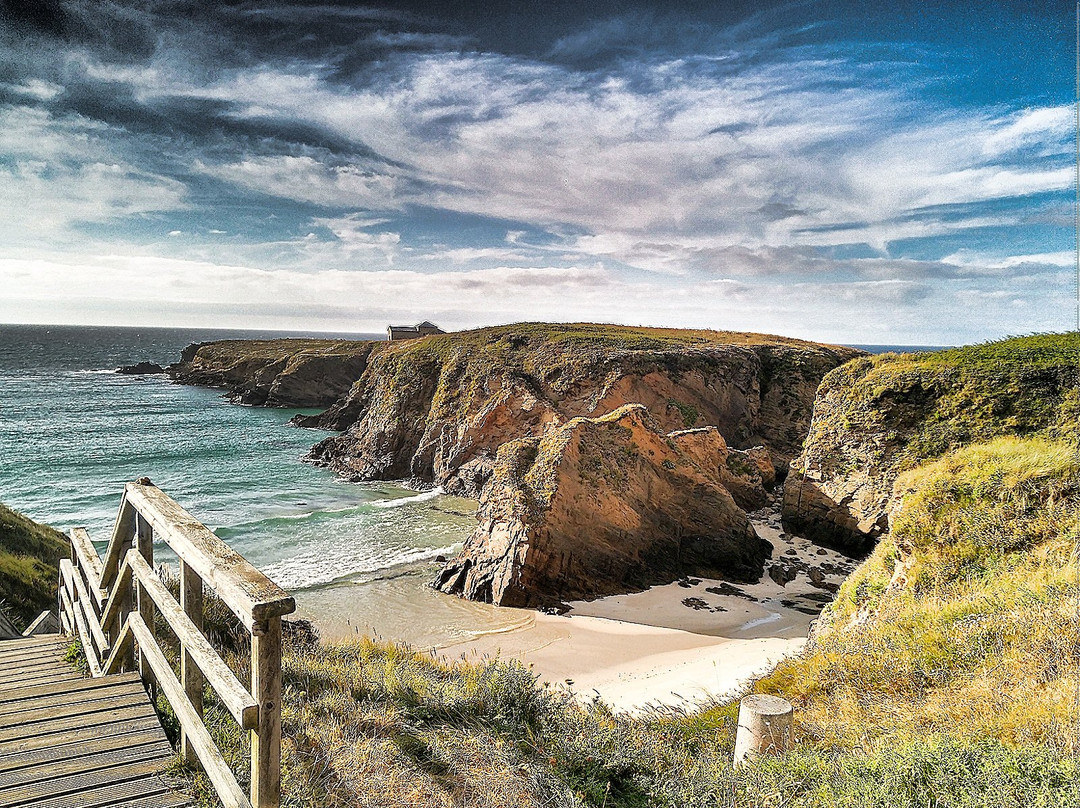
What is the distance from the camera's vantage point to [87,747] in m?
3.13

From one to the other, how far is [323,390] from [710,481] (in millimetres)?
50923

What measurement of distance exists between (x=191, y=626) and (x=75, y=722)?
1.23m

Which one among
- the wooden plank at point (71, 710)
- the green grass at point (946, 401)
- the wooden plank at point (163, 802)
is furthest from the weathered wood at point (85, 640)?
the green grass at point (946, 401)

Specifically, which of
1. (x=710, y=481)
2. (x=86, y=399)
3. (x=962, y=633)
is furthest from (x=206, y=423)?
(x=962, y=633)

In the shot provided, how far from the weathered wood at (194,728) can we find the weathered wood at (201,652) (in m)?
0.13

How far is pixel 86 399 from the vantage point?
56562mm

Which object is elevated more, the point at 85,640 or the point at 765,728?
the point at 85,640

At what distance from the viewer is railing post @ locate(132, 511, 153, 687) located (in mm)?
3670

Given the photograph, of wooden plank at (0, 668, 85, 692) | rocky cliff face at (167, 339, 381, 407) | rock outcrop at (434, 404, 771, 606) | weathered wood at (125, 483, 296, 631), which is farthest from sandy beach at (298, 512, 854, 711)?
rocky cliff face at (167, 339, 381, 407)

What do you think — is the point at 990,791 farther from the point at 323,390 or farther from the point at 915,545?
the point at 323,390

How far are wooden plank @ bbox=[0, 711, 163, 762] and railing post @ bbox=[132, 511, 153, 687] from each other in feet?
1.21

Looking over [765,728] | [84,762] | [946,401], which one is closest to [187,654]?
[84,762]

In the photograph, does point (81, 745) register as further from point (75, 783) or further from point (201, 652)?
point (201, 652)

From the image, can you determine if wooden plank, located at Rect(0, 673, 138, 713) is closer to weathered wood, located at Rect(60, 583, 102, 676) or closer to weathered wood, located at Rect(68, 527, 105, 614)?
weathered wood, located at Rect(60, 583, 102, 676)
